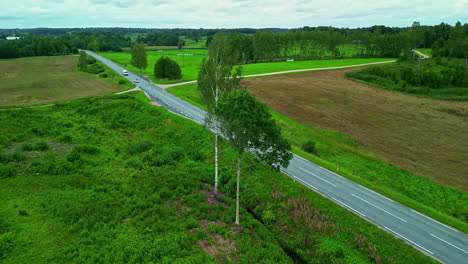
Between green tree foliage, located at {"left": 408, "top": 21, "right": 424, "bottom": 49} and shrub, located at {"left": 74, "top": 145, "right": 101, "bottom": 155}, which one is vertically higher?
green tree foliage, located at {"left": 408, "top": 21, "right": 424, "bottom": 49}

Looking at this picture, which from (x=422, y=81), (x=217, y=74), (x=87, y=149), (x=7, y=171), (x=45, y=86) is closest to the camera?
(x=217, y=74)

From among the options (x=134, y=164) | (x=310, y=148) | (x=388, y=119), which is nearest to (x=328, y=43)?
(x=388, y=119)

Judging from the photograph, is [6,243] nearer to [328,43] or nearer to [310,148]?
[310,148]

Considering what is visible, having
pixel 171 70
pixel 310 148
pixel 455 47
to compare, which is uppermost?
pixel 455 47

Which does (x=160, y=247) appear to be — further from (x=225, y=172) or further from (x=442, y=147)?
(x=442, y=147)

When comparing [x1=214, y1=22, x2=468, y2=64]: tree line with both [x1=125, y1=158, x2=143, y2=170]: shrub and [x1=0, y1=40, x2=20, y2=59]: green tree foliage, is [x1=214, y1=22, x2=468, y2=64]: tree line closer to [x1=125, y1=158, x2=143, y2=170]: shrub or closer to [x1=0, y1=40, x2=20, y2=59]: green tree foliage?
[x1=125, y1=158, x2=143, y2=170]: shrub

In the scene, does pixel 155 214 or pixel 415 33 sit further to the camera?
pixel 415 33

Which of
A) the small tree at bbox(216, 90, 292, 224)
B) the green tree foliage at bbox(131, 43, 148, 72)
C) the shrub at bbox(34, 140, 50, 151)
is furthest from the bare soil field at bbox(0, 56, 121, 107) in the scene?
the small tree at bbox(216, 90, 292, 224)

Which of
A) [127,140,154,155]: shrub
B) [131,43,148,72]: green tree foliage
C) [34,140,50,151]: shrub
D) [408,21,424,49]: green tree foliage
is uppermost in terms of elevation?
[408,21,424,49]: green tree foliage
